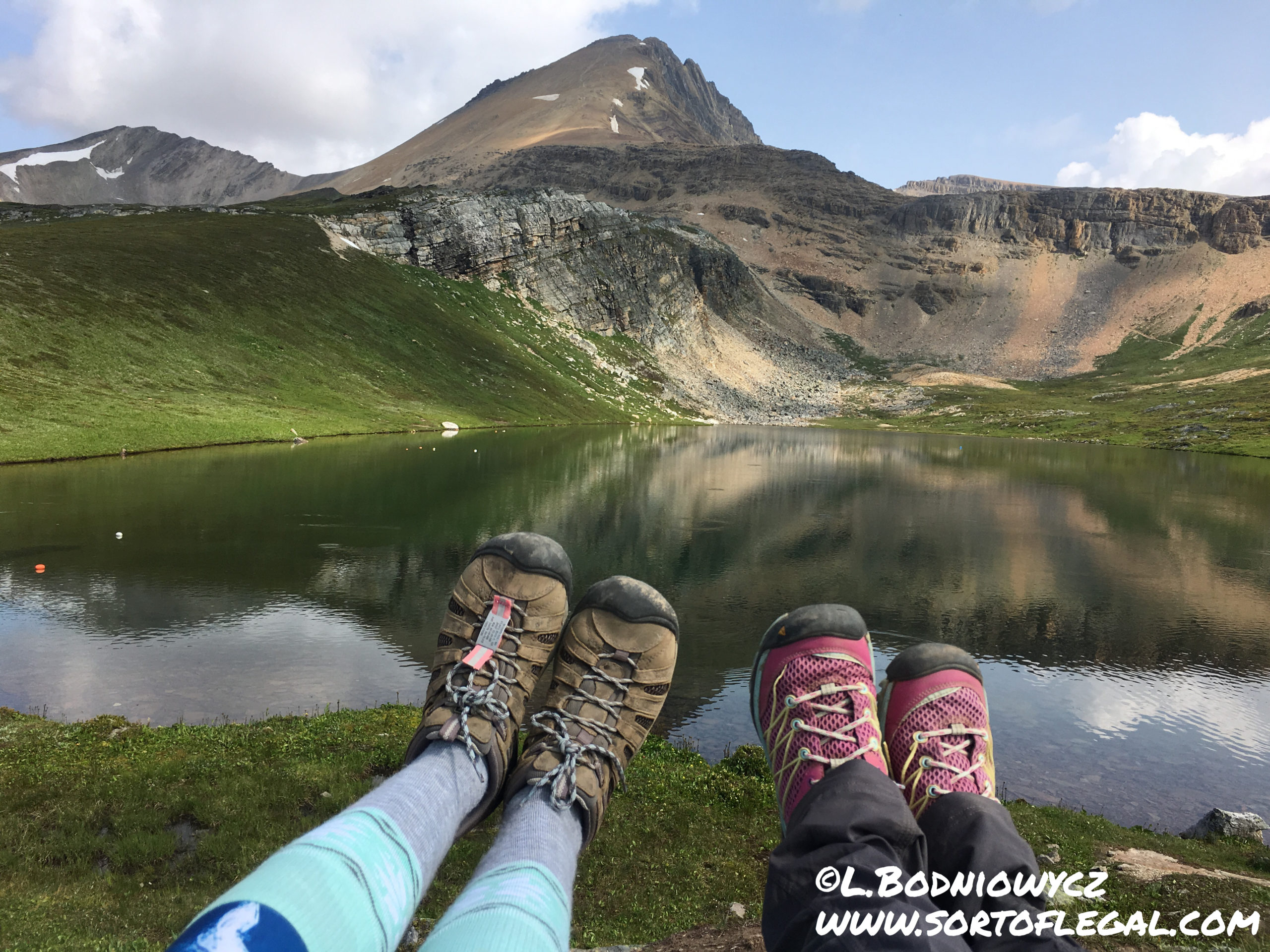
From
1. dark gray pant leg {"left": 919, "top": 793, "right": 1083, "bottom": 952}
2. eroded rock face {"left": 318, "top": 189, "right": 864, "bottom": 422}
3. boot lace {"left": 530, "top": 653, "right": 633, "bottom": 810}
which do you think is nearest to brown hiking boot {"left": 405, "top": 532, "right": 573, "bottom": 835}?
boot lace {"left": 530, "top": 653, "right": 633, "bottom": 810}

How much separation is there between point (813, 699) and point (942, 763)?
112cm

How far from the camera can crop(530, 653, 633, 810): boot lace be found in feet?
16.6

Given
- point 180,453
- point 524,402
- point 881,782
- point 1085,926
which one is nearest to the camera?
point 881,782

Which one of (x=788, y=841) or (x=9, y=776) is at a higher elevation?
(x=788, y=841)

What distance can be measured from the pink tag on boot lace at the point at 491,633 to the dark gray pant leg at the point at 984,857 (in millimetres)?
3819

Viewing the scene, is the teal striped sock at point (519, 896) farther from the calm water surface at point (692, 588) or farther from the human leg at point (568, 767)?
the calm water surface at point (692, 588)

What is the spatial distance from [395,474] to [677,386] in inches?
4231

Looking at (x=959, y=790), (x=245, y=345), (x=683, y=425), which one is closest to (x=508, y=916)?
(x=959, y=790)

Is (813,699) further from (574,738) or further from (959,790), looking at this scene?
(574,738)

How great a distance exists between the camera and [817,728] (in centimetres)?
550

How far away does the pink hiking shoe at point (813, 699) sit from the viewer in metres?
5.35

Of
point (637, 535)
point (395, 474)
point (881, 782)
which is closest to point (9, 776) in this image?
point (881, 782)

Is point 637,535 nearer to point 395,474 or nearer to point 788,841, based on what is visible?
point 395,474

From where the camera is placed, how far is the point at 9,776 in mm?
7617
